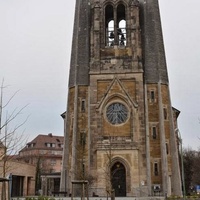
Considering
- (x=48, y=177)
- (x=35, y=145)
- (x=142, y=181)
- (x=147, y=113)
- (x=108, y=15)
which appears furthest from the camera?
(x=35, y=145)

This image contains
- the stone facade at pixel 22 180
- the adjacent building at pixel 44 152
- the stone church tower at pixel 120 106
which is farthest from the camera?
the adjacent building at pixel 44 152

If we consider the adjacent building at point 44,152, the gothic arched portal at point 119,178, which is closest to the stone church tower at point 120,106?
the gothic arched portal at point 119,178

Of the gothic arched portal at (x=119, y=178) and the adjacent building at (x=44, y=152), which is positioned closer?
the gothic arched portal at (x=119, y=178)

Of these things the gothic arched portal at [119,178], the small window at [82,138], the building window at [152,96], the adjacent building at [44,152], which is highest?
the adjacent building at [44,152]

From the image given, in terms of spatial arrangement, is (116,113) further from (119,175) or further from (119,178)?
(119,178)

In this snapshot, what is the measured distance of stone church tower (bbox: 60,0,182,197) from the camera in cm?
4372

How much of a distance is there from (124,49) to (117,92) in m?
5.82

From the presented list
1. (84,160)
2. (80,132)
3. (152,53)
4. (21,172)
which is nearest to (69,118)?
(80,132)

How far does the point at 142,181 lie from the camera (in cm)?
4319

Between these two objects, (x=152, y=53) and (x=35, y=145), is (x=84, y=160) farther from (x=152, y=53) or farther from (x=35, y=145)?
(x=35, y=145)

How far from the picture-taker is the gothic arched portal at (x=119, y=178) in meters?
44.4

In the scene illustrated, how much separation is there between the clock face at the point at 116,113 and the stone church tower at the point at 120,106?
0.12 metres

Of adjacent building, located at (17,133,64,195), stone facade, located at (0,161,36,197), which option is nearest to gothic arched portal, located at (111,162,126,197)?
stone facade, located at (0,161,36,197)

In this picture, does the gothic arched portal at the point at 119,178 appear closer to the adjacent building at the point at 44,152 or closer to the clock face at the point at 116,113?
the clock face at the point at 116,113
